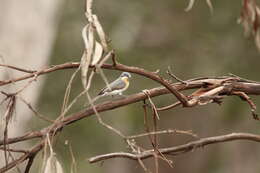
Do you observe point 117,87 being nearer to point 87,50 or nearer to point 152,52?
point 87,50

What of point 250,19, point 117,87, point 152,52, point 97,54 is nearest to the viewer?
point 97,54

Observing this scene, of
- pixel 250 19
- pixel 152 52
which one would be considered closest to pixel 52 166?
pixel 250 19

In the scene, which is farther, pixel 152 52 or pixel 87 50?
pixel 152 52

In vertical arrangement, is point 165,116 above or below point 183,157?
above

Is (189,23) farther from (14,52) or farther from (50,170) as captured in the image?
(50,170)

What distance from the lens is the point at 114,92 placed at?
180 cm

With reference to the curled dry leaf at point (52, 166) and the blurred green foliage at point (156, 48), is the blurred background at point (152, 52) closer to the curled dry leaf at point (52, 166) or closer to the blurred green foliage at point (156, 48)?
the blurred green foliage at point (156, 48)

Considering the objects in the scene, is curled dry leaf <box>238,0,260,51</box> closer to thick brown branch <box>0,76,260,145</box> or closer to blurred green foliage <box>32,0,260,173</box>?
thick brown branch <box>0,76,260,145</box>

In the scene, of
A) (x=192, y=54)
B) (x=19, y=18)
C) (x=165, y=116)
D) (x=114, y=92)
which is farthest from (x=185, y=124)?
(x=114, y=92)

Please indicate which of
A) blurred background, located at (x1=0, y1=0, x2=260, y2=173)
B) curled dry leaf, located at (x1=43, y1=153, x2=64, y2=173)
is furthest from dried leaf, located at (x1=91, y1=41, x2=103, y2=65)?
blurred background, located at (x1=0, y1=0, x2=260, y2=173)

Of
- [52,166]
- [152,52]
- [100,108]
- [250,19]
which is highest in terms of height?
[250,19]

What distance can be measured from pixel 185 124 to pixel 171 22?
1.84 metres

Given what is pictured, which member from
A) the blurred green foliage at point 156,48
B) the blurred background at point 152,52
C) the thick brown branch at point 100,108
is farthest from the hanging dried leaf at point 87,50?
the blurred green foliage at point 156,48

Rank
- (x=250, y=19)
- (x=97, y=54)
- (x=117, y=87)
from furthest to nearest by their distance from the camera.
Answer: (x=117, y=87)
(x=250, y=19)
(x=97, y=54)
